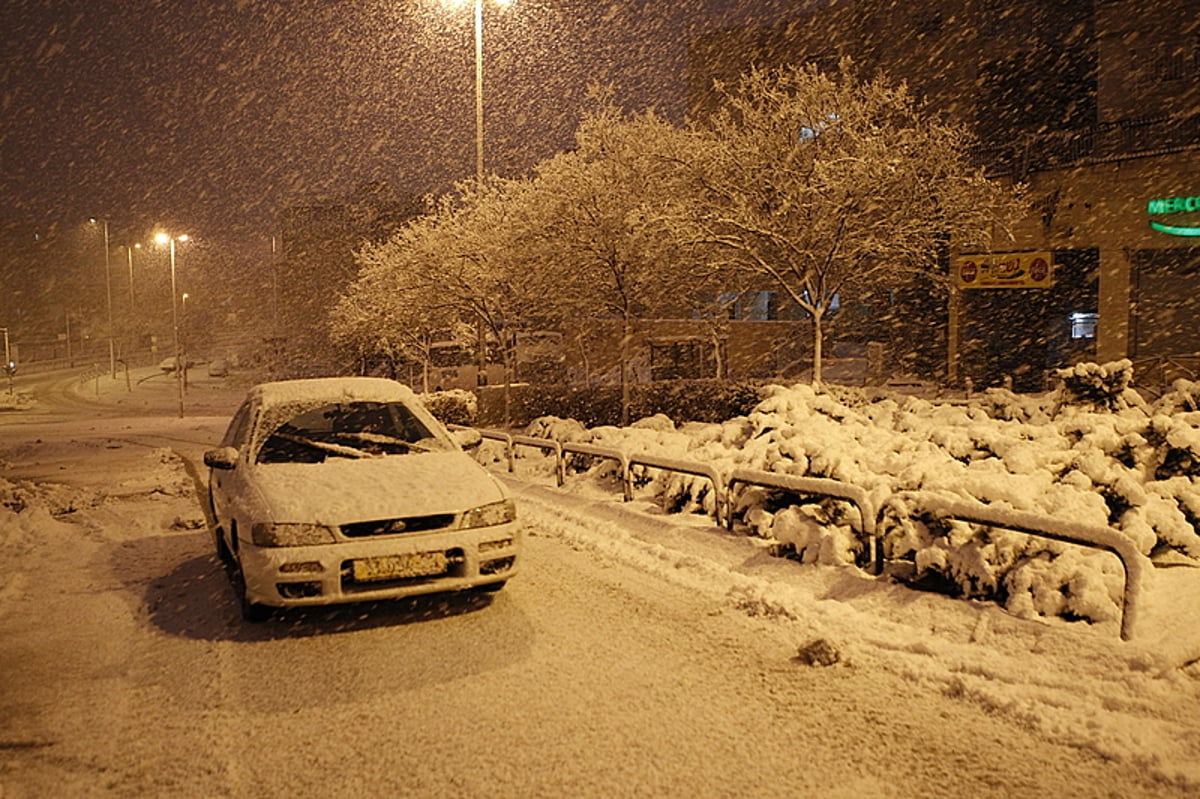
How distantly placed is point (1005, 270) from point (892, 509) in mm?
23544

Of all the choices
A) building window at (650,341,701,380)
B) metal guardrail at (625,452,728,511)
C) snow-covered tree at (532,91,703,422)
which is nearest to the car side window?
metal guardrail at (625,452,728,511)

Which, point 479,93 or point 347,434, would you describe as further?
point 479,93

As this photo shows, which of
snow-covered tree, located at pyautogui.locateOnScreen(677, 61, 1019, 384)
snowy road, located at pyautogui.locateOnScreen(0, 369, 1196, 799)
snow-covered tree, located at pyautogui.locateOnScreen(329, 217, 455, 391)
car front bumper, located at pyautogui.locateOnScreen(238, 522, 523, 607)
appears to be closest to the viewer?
snowy road, located at pyautogui.locateOnScreen(0, 369, 1196, 799)

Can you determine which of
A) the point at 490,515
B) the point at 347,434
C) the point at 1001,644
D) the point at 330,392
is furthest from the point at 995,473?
the point at 330,392

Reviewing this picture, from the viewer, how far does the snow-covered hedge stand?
6184mm

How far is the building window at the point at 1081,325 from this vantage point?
32338mm

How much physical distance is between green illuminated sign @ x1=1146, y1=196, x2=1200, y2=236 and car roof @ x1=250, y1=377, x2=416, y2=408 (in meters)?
23.8

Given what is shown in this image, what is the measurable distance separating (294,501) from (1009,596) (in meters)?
4.68

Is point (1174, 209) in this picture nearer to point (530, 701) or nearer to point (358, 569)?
point (358, 569)

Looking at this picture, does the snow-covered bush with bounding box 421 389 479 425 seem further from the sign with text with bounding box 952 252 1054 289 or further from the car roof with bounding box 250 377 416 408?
the sign with text with bounding box 952 252 1054 289

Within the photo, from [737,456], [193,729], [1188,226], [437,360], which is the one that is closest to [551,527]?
[737,456]

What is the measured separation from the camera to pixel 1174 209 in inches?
955

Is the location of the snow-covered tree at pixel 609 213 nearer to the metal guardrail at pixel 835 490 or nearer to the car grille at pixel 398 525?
the metal guardrail at pixel 835 490

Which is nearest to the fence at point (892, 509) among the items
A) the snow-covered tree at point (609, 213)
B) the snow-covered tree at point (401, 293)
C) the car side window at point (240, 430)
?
the car side window at point (240, 430)
